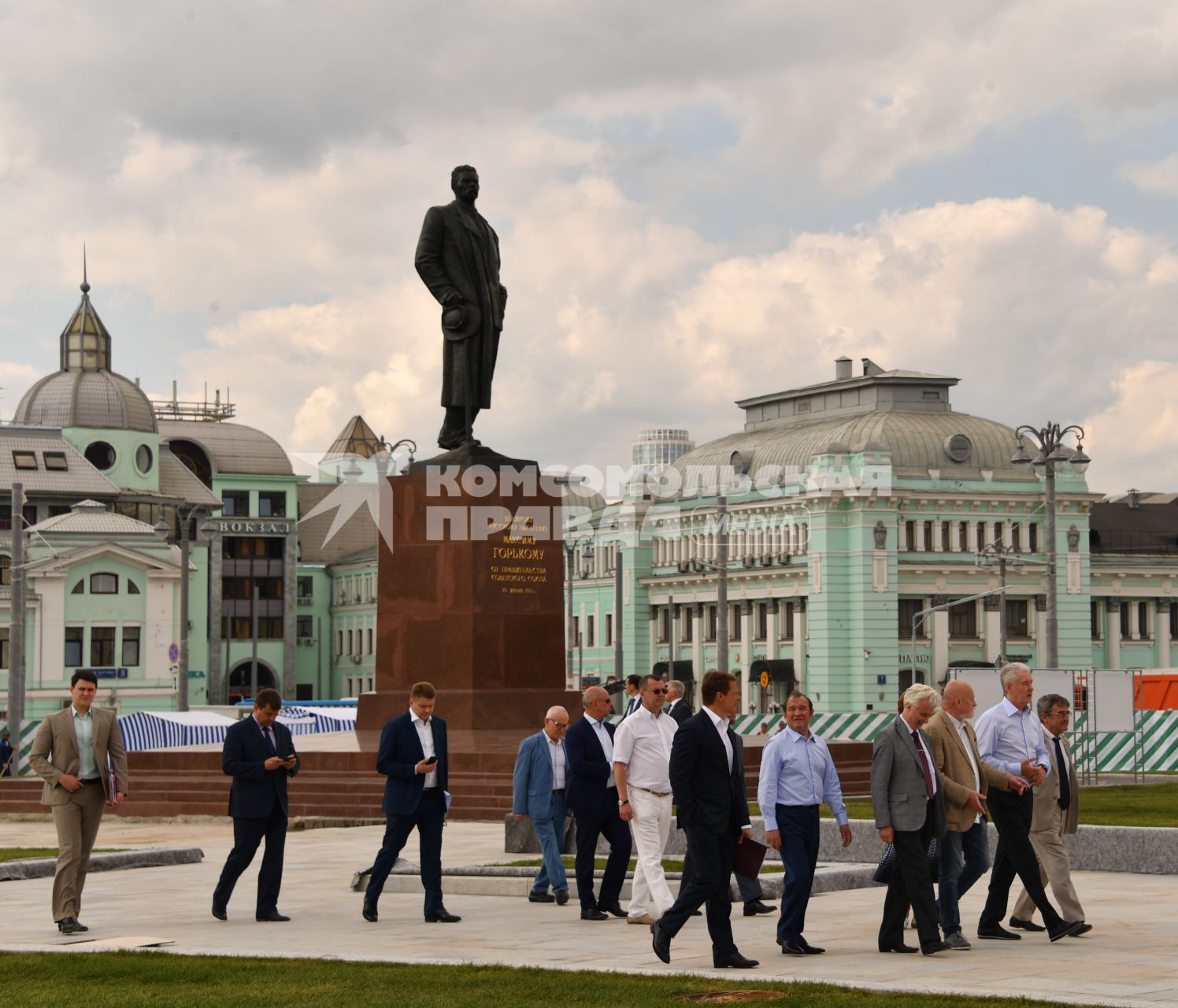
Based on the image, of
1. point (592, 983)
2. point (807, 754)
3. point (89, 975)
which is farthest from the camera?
point (807, 754)

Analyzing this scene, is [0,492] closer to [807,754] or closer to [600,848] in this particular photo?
[600,848]

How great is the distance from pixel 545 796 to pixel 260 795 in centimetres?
226

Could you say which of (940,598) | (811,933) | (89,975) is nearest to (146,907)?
(89,975)

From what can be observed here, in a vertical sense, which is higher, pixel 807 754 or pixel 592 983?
pixel 807 754

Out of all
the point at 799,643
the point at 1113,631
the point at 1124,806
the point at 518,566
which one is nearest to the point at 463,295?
the point at 518,566

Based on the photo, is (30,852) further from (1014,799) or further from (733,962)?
(1014,799)

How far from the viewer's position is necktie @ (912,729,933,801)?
12742 millimetres

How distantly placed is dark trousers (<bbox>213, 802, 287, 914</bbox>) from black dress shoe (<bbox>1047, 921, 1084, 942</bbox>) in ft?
17.4

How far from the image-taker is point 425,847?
1477 cm

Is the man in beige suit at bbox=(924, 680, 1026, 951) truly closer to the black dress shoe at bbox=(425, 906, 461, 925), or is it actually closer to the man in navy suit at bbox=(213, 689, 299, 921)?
the black dress shoe at bbox=(425, 906, 461, 925)

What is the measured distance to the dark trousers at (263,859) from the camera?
49.0ft

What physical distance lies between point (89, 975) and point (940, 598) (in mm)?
78731

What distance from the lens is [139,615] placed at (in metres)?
89.8

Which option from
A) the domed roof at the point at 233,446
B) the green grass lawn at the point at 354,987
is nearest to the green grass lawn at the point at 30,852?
the green grass lawn at the point at 354,987
